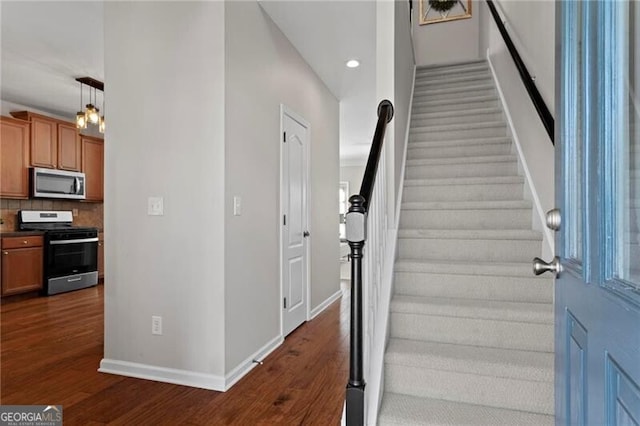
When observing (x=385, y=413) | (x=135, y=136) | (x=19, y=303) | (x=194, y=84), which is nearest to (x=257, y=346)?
(x=385, y=413)

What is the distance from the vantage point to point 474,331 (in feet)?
6.14

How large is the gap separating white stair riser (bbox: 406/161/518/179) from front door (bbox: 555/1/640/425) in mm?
2061

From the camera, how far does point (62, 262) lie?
16.9 feet

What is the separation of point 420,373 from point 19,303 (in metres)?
5.14

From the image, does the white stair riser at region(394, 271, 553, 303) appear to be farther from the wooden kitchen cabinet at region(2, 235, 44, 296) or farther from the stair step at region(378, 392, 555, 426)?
the wooden kitchen cabinet at region(2, 235, 44, 296)

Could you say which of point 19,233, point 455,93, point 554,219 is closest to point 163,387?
point 554,219

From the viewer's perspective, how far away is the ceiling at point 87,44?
2910mm

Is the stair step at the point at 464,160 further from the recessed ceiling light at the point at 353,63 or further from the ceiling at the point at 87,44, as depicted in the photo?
the recessed ceiling light at the point at 353,63

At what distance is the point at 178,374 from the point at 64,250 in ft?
12.8

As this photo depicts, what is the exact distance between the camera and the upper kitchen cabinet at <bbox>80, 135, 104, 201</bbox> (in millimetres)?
5910

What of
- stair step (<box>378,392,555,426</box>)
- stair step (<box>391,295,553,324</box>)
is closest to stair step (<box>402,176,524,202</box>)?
stair step (<box>391,295,553,324</box>)

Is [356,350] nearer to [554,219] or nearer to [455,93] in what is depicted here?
[554,219]

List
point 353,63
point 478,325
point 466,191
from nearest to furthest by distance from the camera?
point 478,325
point 466,191
point 353,63

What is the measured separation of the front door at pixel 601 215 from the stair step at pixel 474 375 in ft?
2.23
